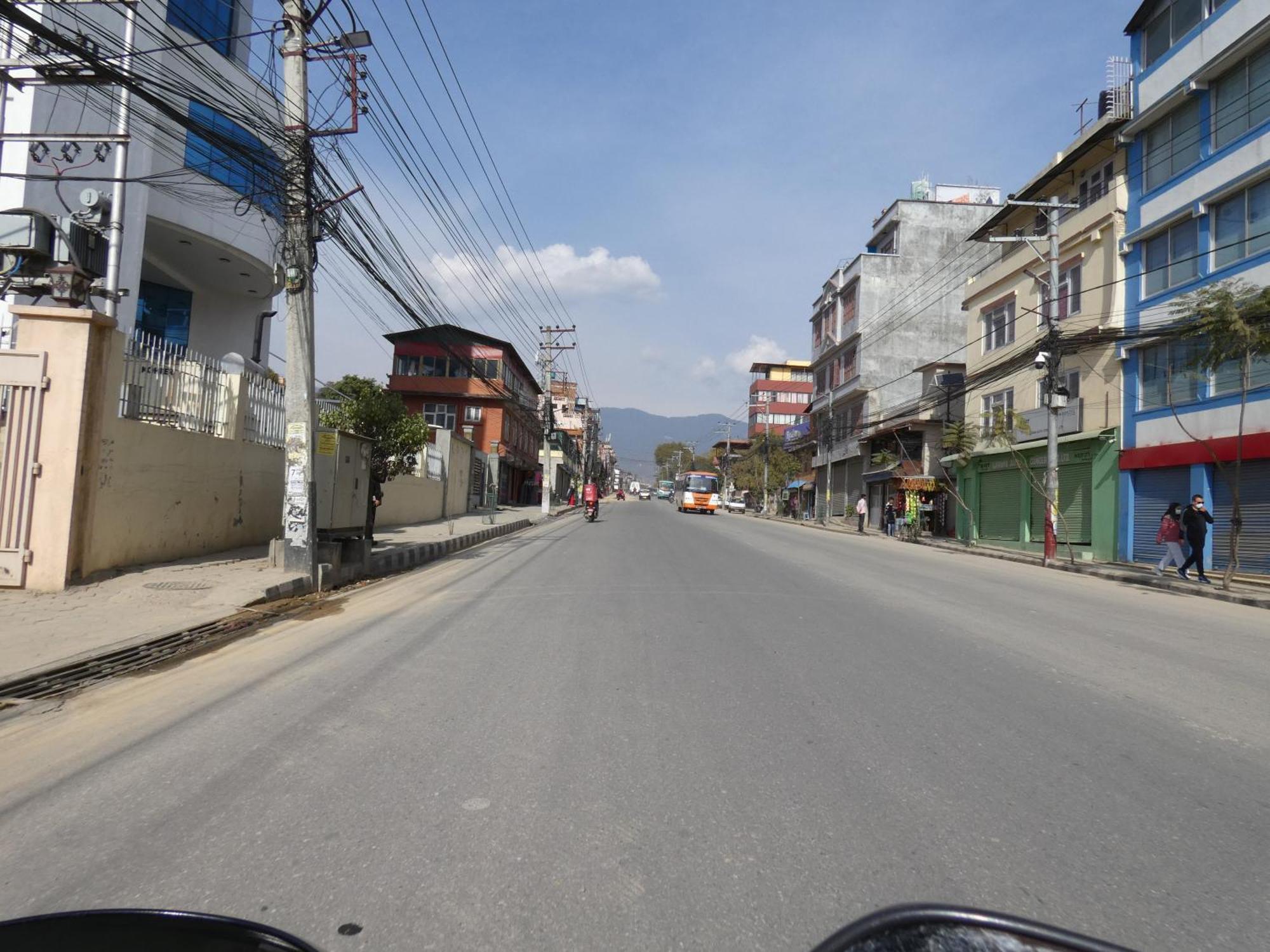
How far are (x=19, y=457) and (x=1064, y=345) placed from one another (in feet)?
70.4

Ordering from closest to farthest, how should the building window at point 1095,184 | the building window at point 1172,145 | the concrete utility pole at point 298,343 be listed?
1. the concrete utility pole at point 298,343
2. the building window at point 1172,145
3. the building window at point 1095,184

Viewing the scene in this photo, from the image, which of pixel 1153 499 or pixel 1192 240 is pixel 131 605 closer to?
pixel 1153 499

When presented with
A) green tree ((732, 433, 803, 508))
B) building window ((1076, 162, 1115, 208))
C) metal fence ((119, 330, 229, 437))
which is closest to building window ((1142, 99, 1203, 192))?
building window ((1076, 162, 1115, 208))

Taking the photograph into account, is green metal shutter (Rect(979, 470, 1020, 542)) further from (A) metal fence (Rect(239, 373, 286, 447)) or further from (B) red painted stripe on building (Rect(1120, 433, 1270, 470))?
(A) metal fence (Rect(239, 373, 286, 447))

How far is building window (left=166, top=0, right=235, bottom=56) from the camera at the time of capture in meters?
20.0

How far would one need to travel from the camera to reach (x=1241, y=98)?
17672 mm

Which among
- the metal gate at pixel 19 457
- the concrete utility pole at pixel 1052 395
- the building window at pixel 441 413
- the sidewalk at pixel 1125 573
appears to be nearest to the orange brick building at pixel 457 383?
the building window at pixel 441 413

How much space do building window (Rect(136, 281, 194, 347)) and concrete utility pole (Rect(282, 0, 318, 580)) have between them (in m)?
15.9

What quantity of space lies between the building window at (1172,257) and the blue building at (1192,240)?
3cm

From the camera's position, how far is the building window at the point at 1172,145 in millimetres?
19156

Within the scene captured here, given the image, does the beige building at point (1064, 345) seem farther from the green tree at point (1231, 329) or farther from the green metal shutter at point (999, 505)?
the green tree at point (1231, 329)

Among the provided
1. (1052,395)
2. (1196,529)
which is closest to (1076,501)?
(1052,395)

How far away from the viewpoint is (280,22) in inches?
425

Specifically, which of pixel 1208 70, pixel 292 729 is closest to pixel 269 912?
pixel 292 729
